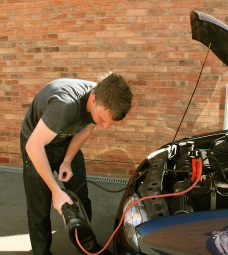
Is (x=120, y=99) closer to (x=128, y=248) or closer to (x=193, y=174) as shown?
(x=193, y=174)

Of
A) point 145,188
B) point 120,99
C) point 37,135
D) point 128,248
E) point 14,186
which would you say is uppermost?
point 120,99

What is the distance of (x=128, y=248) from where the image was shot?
67.8 inches

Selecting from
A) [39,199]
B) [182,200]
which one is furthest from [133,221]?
[39,199]

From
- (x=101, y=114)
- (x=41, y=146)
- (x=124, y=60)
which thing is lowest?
(x=41, y=146)

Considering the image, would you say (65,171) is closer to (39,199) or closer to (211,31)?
(39,199)

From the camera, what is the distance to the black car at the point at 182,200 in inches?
59.2

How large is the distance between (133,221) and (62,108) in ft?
2.61

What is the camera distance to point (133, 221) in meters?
1.77

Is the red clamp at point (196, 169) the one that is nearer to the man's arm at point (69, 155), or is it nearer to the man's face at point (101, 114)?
the man's face at point (101, 114)

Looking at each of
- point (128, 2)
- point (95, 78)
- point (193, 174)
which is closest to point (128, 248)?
point (193, 174)

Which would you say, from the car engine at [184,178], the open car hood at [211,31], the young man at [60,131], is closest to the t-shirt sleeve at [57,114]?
the young man at [60,131]

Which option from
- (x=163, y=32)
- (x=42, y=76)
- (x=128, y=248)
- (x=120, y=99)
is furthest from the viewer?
(x=42, y=76)

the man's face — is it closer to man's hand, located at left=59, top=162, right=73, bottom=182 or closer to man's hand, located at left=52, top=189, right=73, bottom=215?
man's hand, located at left=52, top=189, right=73, bottom=215

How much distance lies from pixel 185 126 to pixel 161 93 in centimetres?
53
